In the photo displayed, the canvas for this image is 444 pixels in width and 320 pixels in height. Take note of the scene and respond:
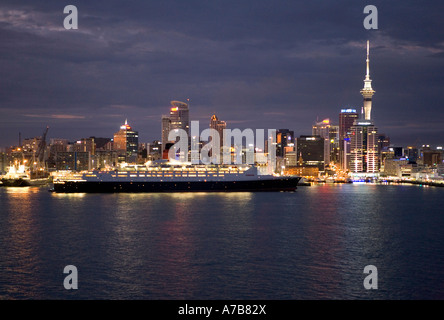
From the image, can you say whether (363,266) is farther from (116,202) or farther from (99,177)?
(99,177)

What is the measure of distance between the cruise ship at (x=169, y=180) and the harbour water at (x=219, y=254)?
30.0m

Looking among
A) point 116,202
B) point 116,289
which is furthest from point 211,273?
point 116,202

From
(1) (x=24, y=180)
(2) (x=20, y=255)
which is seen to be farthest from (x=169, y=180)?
(1) (x=24, y=180)

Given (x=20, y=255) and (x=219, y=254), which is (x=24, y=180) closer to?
(x=20, y=255)

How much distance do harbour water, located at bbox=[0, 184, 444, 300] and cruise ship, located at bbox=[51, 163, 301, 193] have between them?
98.5ft

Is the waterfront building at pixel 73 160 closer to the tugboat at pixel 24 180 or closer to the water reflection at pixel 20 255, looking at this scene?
the tugboat at pixel 24 180

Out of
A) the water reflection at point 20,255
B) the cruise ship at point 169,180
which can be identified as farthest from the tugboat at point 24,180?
the water reflection at point 20,255

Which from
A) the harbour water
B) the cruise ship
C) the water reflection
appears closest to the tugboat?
the cruise ship

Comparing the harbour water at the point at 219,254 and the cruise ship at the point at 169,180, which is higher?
the cruise ship at the point at 169,180

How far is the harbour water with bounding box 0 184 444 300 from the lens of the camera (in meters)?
20.8

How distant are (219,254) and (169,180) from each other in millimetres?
52258

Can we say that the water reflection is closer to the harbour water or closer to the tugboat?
the harbour water

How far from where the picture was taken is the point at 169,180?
79125mm

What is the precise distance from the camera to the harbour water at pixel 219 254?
20.8 m
